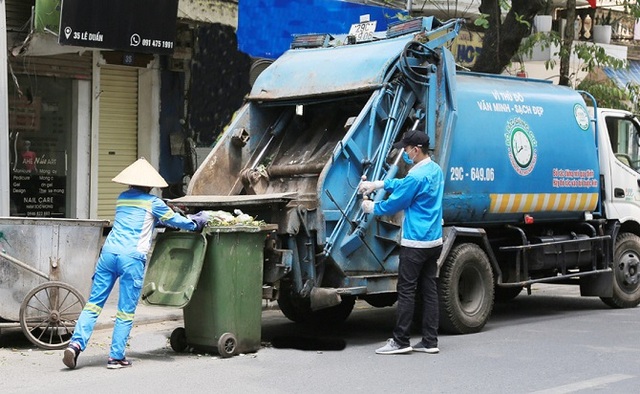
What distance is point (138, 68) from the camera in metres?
15.8

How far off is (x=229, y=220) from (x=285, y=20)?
6.80 meters

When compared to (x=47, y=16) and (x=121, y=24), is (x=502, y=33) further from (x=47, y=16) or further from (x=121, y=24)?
(x=47, y=16)

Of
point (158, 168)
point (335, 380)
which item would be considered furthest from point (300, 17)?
point (335, 380)

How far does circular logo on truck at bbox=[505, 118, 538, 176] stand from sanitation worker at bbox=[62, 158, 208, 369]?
3.68 meters

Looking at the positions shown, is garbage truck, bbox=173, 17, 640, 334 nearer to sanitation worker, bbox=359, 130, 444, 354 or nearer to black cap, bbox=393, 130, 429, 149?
sanitation worker, bbox=359, 130, 444, 354

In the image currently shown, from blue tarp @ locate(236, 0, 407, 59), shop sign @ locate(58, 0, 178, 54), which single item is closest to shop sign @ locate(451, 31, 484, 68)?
blue tarp @ locate(236, 0, 407, 59)

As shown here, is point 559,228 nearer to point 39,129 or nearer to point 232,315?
point 232,315

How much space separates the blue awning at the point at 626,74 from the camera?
22656 mm

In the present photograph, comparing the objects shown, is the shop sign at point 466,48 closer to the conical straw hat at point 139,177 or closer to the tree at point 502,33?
the tree at point 502,33

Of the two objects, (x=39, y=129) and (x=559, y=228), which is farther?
(x=39, y=129)

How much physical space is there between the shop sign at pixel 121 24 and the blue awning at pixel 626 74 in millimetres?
11450

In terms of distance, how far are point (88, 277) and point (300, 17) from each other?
6702mm

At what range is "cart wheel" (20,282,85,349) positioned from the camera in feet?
29.1

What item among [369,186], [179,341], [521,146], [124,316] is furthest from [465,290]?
[124,316]
